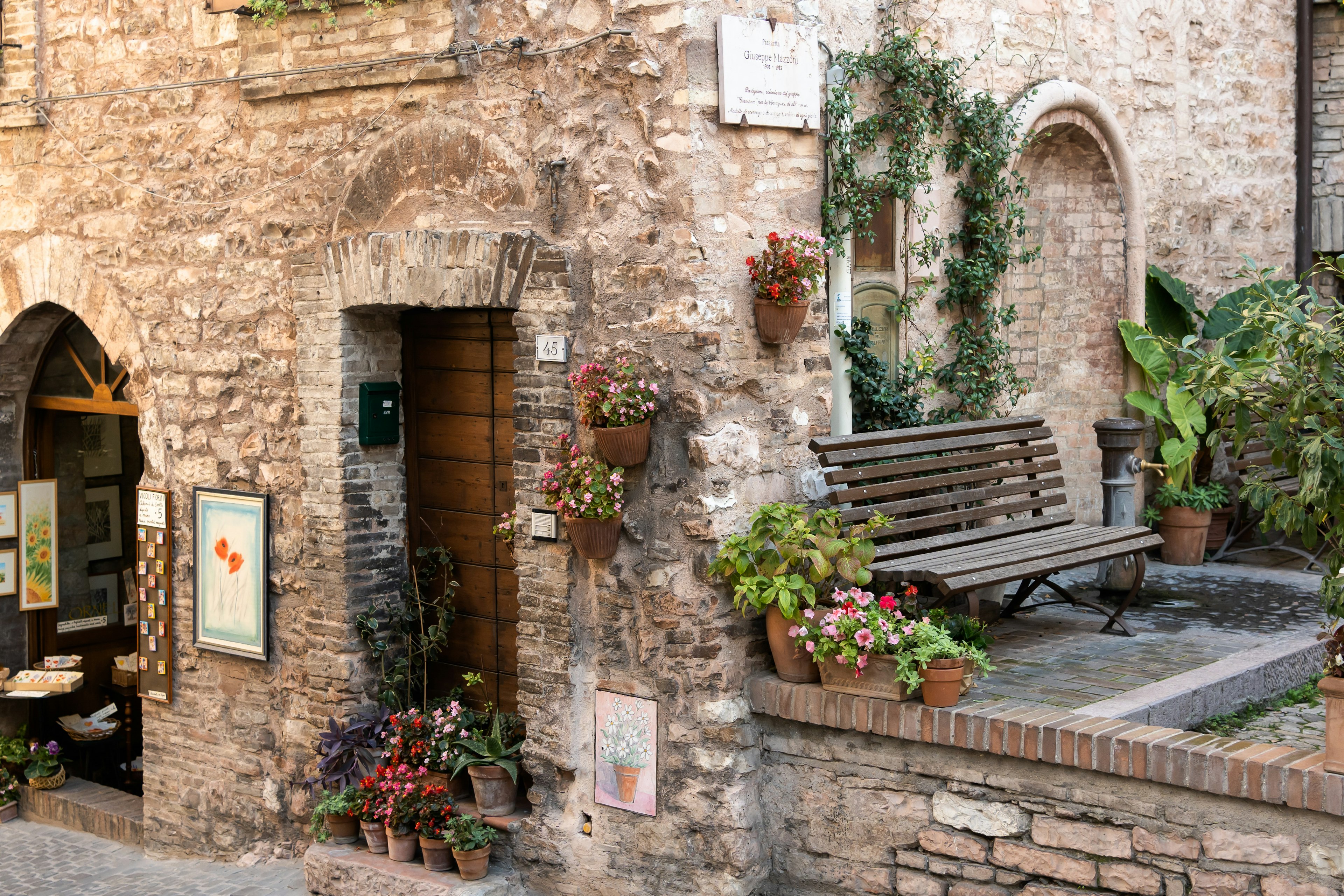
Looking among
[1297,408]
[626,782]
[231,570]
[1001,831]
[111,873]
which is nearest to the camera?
[1297,408]

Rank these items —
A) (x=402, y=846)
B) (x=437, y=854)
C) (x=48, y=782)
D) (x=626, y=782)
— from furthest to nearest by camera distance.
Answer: (x=48, y=782), (x=402, y=846), (x=437, y=854), (x=626, y=782)

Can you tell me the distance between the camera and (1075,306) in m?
9.15

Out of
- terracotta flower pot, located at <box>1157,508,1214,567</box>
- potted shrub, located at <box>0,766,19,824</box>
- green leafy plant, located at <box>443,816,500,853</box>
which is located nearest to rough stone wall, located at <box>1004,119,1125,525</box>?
terracotta flower pot, located at <box>1157,508,1214,567</box>

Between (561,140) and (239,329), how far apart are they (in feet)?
7.72

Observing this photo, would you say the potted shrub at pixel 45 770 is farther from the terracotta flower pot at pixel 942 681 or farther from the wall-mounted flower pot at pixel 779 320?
the terracotta flower pot at pixel 942 681

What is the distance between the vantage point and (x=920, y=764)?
5297 mm

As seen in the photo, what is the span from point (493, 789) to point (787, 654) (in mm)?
1599

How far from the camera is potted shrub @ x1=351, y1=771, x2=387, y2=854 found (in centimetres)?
641

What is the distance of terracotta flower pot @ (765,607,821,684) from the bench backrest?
1.83 ft

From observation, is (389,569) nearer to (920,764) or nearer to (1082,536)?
(920,764)

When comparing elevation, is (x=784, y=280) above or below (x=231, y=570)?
above

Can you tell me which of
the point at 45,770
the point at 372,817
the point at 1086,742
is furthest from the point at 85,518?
the point at 1086,742

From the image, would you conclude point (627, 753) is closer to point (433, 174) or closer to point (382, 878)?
point (382, 878)

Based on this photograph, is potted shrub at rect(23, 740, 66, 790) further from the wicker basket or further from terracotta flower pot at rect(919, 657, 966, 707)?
terracotta flower pot at rect(919, 657, 966, 707)
